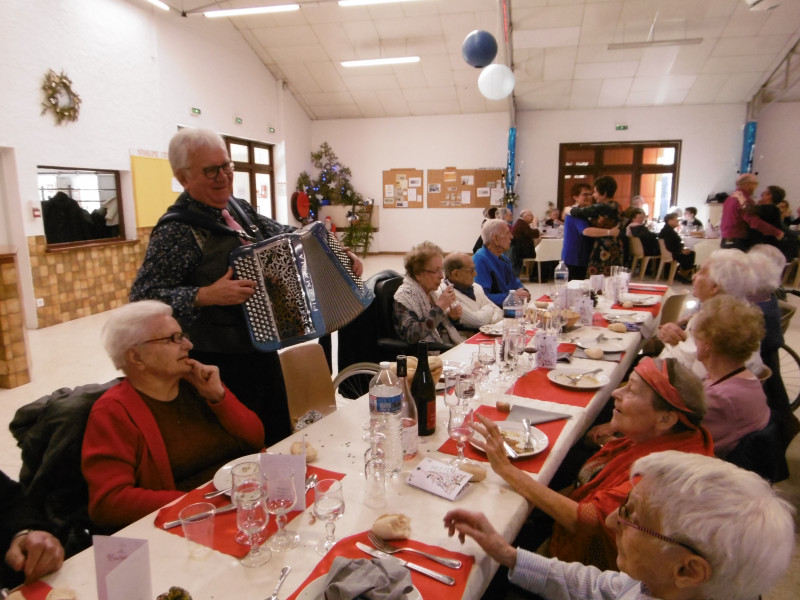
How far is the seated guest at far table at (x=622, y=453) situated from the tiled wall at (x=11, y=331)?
438 centimetres

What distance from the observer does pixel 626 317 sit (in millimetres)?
3473

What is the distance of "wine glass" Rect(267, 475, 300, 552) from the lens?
1.25 meters

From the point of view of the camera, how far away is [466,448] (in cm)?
170

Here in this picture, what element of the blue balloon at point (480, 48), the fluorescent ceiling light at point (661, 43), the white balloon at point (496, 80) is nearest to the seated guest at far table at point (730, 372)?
the blue balloon at point (480, 48)

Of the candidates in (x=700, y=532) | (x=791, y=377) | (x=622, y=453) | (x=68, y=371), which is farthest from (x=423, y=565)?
(x=68, y=371)

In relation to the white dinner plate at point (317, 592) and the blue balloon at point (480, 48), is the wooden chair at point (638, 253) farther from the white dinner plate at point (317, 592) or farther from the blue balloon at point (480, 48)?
the white dinner plate at point (317, 592)

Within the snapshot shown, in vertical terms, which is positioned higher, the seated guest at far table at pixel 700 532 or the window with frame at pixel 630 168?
the window with frame at pixel 630 168

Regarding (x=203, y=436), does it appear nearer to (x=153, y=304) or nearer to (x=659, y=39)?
(x=153, y=304)

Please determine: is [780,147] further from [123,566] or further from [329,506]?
[123,566]

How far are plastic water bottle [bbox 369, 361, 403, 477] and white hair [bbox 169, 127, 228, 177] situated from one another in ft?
3.79

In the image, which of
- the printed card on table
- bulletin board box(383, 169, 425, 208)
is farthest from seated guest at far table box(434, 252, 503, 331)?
bulletin board box(383, 169, 425, 208)

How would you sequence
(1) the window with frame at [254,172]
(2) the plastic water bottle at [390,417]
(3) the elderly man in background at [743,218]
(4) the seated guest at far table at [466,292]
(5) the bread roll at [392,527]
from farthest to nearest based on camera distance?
1. (1) the window with frame at [254,172]
2. (3) the elderly man in background at [743,218]
3. (4) the seated guest at far table at [466,292]
4. (2) the plastic water bottle at [390,417]
5. (5) the bread roll at [392,527]

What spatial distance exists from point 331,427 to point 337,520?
55cm

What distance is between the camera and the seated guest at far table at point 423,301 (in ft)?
10.1
